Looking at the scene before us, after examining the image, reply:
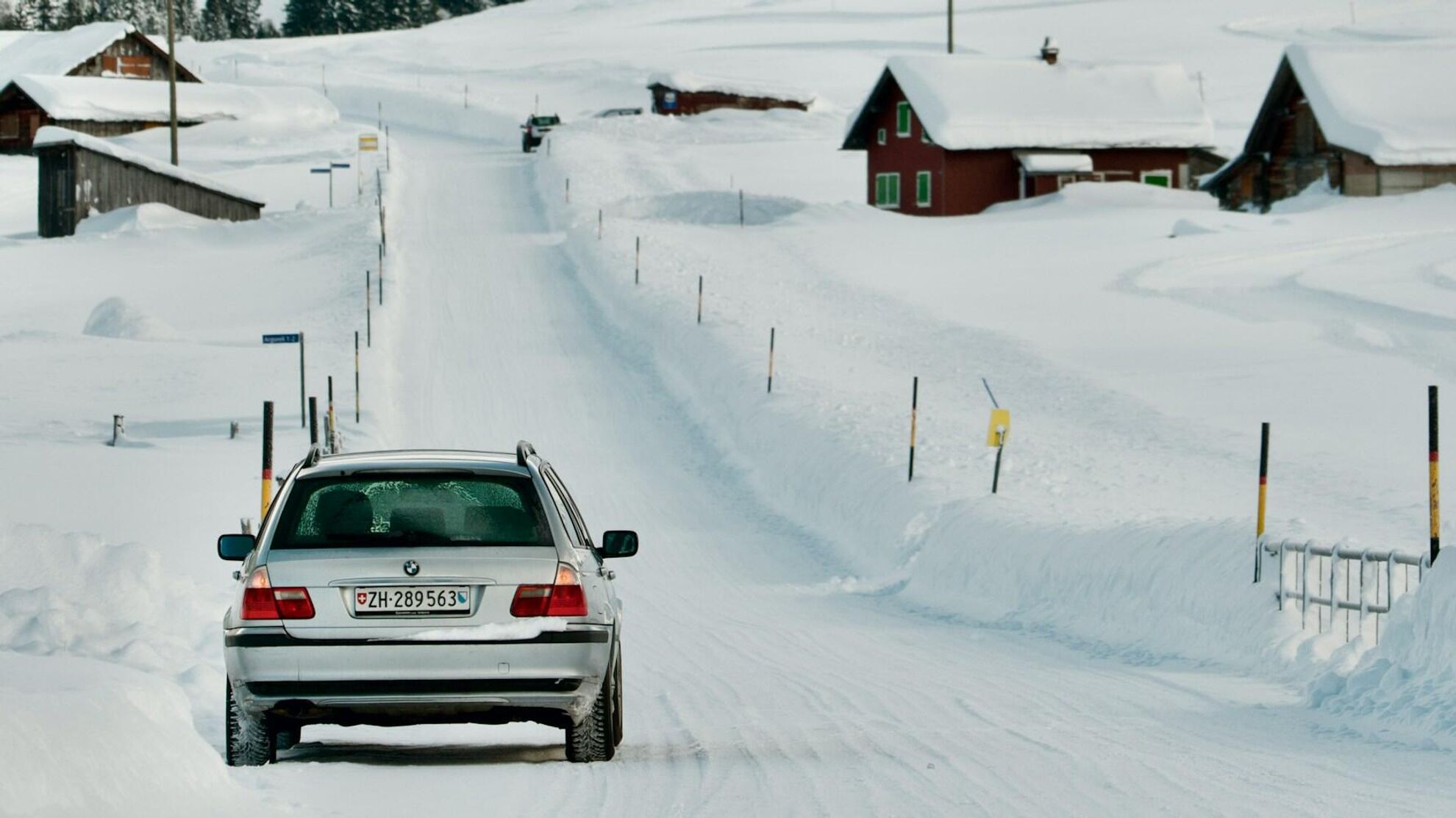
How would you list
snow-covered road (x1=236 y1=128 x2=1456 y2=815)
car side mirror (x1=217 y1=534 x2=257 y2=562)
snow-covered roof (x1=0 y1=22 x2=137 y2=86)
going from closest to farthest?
snow-covered road (x1=236 y1=128 x2=1456 y2=815) < car side mirror (x1=217 y1=534 x2=257 y2=562) < snow-covered roof (x1=0 y1=22 x2=137 y2=86)

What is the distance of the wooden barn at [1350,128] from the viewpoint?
5769 cm

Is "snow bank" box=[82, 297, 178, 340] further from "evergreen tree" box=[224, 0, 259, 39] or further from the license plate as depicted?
"evergreen tree" box=[224, 0, 259, 39]

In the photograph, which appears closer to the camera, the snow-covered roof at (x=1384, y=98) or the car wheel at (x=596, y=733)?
the car wheel at (x=596, y=733)

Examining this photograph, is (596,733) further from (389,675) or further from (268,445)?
(268,445)

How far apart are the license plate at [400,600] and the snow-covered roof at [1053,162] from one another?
56.3 metres

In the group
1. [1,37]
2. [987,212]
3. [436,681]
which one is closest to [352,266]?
[987,212]

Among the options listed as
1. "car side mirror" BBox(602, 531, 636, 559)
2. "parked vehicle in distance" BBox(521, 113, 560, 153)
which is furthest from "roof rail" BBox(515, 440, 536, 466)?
"parked vehicle in distance" BBox(521, 113, 560, 153)

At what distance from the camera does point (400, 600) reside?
Result: 8.26 metres

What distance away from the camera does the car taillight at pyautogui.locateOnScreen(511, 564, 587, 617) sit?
835cm

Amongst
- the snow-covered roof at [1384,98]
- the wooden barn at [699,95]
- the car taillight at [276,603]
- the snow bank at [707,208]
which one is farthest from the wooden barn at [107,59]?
the car taillight at [276,603]

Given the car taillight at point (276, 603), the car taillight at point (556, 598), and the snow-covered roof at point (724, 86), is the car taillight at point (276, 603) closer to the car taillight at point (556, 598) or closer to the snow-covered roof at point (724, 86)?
the car taillight at point (556, 598)

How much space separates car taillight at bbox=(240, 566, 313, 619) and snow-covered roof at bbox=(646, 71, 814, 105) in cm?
9201

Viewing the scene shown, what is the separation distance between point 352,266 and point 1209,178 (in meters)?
30.1

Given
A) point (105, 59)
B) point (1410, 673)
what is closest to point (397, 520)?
point (1410, 673)
